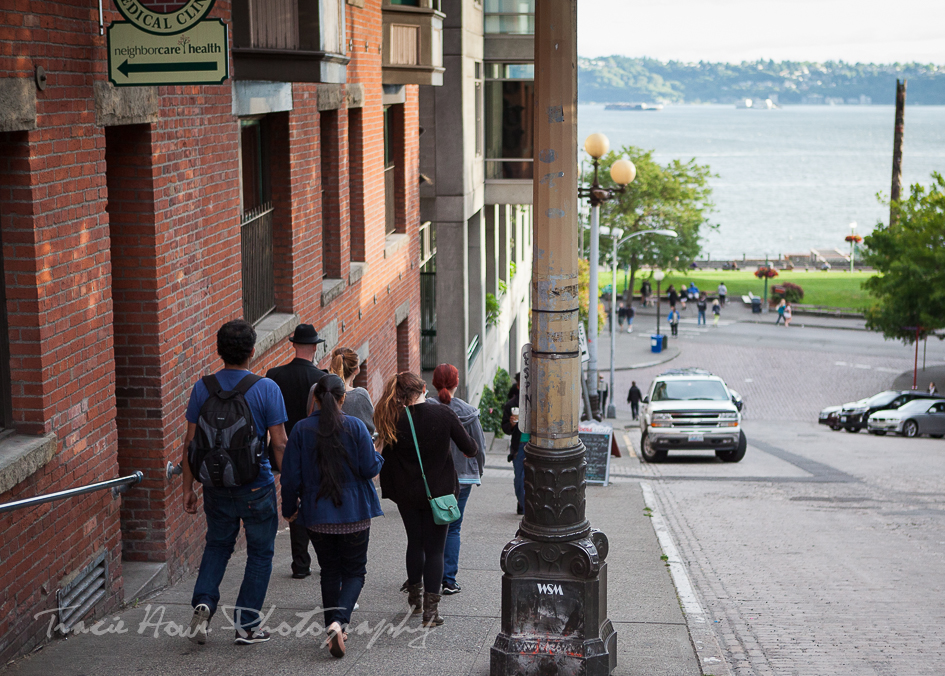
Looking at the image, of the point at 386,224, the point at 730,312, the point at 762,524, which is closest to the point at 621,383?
the point at 730,312

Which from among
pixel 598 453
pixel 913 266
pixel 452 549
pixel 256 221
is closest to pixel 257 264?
pixel 256 221

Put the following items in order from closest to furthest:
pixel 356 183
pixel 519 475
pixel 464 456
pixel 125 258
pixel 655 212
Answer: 1. pixel 125 258
2. pixel 464 456
3. pixel 519 475
4. pixel 356 183
5. pixel 655 212

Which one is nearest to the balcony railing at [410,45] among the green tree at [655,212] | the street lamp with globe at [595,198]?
the street lamp with globe at [595,198]

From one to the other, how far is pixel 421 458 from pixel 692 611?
7.80 ft

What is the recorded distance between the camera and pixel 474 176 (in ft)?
73.9

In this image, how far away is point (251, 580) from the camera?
5949 millimetres

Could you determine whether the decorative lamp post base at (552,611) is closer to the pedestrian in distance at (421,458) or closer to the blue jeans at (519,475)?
the pedestrian in distance at (421,458)

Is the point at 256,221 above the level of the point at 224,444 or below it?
above

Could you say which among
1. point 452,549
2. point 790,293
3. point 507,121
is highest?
point 507,121

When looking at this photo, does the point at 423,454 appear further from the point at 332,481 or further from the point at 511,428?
the point at 511,428

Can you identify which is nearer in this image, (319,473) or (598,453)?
(319,473)

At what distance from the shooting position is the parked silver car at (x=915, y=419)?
29.8 meters

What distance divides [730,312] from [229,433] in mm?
61110

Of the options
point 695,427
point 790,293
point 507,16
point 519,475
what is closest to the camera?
point 519,475
